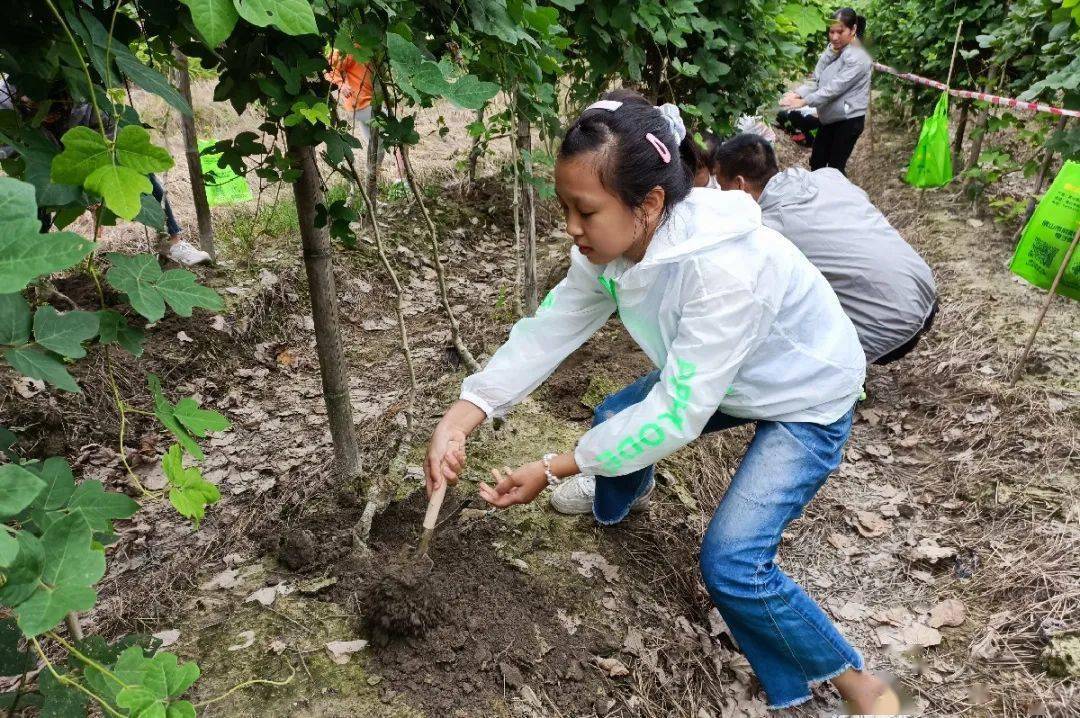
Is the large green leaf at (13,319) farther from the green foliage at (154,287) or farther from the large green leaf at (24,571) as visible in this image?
the large green leaf at (24,571)

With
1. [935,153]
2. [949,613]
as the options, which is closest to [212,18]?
[949,613]

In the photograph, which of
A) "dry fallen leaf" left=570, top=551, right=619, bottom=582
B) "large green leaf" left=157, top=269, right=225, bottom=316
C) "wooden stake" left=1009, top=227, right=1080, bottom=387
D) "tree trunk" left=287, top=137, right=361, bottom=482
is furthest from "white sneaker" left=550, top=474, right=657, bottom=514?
"wooden stake" left=1009, top=227, right=1080, bottom=387

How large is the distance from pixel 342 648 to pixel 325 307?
1049 mm

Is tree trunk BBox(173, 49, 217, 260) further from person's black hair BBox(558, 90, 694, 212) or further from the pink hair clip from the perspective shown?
the pink hair clip

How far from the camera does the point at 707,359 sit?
1.79 meters

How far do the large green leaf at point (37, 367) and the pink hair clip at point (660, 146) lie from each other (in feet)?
4.32

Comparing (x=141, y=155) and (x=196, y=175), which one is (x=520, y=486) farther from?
(x=196, y=175)

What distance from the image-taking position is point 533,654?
6.80ft

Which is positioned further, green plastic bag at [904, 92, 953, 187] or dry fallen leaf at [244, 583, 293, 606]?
green plastic bag at [904, 92, 953, 187]

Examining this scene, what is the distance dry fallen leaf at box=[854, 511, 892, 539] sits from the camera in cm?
323

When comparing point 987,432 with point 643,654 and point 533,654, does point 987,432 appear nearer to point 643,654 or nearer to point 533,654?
point 643,654

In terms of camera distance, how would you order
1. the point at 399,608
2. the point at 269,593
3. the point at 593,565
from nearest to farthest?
the point at 399,608, the point at 269,593, the point at 593,565

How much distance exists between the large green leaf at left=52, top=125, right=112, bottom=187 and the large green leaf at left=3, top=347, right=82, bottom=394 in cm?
26

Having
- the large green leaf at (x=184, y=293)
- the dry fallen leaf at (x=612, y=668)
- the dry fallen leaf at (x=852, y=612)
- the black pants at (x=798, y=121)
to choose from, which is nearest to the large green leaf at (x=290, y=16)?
the large green leaf at (x=184, y=293)
